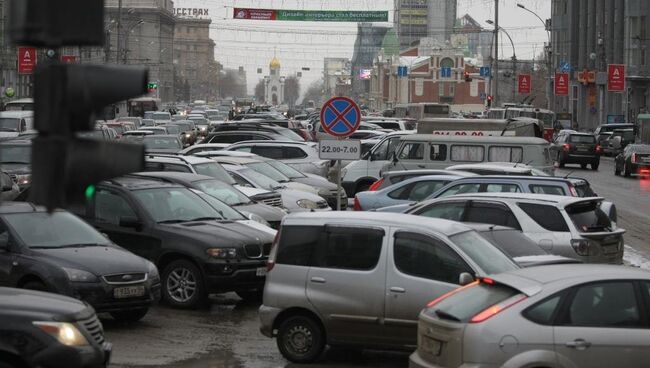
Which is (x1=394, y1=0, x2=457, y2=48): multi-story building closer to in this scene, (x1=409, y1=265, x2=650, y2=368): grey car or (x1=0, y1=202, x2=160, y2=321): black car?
(x1=0, y1=202, x2=160, y2=321): black car

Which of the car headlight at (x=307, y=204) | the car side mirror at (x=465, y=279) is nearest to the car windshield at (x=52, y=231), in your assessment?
the car side mirror at (x=465, y=279)

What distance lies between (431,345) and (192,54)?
16915 cm

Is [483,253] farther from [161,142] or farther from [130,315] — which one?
[161,142]

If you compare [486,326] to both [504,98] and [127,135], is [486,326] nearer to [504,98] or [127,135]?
[127,135]

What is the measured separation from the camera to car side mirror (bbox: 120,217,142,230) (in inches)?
598

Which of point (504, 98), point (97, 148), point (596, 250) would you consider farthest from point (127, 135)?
point (504, 98)

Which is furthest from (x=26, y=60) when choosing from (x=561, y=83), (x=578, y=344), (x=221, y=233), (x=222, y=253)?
(x=578, y=344)

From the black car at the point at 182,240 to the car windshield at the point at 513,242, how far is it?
324cm

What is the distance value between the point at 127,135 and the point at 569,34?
230 feet

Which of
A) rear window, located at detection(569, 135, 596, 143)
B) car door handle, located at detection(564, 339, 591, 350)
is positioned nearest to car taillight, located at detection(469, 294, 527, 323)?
car door handle, located at detection(564, 339, 591, 350)

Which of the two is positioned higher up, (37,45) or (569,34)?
(569,34)

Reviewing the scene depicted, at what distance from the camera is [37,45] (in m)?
4.18

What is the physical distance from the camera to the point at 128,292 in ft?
42.8

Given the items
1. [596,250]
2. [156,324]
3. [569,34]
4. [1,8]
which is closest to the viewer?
[156,324]
